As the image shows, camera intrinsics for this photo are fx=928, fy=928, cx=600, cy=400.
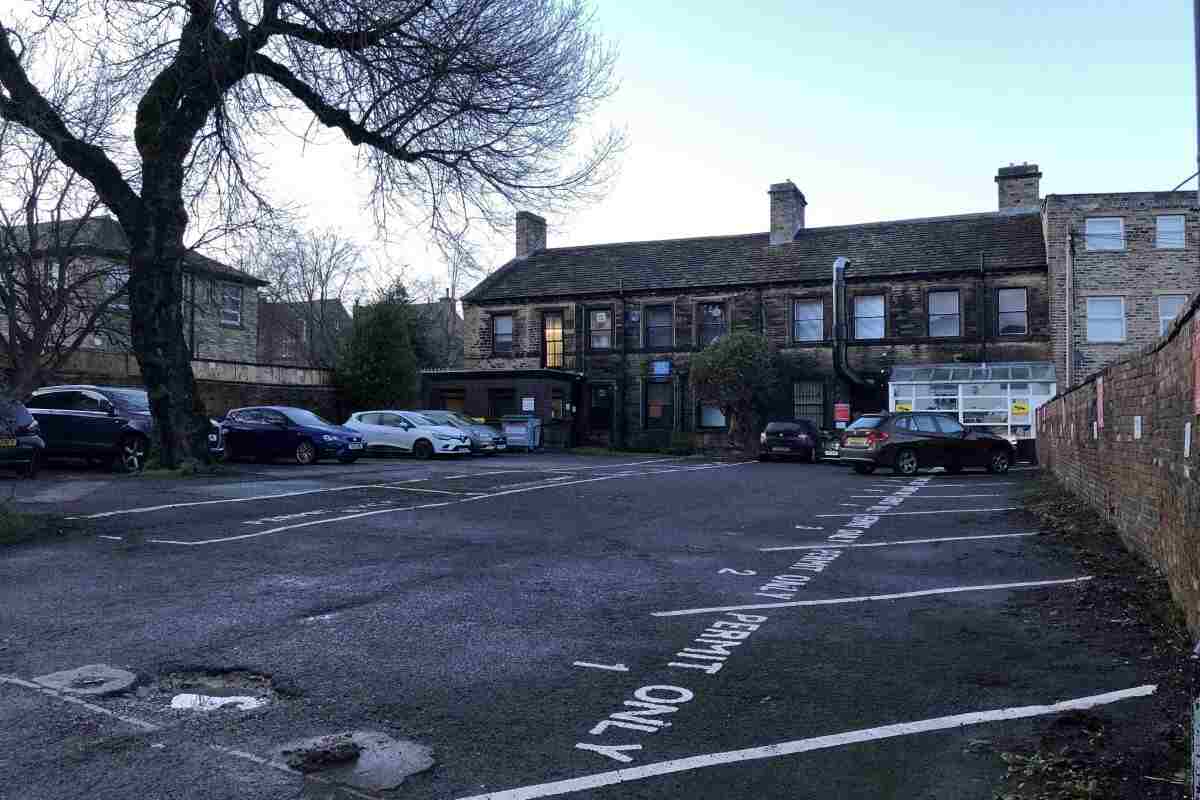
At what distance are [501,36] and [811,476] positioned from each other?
1201 centimetres

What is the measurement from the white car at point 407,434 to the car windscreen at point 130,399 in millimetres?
8185

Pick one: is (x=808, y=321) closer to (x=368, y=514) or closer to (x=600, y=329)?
(x=600, y=329)

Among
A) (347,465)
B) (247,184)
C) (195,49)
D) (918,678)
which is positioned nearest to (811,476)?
(347,465)

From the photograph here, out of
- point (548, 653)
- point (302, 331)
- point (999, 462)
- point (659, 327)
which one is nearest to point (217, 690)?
point (548, 653)

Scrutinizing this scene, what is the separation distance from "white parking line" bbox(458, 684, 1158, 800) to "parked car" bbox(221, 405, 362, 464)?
20.3m

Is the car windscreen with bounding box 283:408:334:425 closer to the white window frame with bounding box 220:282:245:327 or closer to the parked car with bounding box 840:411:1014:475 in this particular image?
the parked car with bounding box 840:411:1014:475

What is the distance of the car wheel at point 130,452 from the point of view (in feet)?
62.9

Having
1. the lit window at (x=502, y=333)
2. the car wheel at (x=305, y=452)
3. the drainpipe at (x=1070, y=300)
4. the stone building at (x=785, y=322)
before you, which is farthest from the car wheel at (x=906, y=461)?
the lit window at (x=502, y=333)

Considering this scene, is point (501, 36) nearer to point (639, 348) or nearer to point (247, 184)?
point (247, 184)

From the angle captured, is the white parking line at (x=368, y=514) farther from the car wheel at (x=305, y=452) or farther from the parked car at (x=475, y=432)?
the parked car at (x=475, y=432)

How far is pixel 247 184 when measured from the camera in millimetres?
17234

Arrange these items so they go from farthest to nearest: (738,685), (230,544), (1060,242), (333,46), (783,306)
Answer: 1. (783,306)
2. (1060,242)
3. (333,46)
4. (230,544)
5. (738,685)

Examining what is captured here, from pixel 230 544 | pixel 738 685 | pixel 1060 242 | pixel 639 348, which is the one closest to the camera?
pixel 738 685

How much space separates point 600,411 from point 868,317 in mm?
11345
